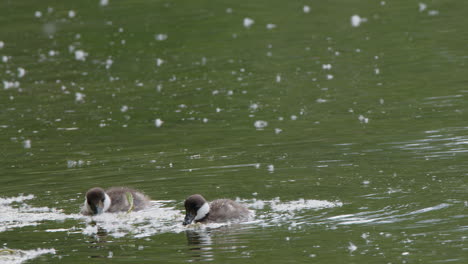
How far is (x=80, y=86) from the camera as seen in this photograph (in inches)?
942

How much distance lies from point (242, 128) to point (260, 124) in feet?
1.30

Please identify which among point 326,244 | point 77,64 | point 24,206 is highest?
point 77,64

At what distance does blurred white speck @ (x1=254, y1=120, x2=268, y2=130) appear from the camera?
18009 mm

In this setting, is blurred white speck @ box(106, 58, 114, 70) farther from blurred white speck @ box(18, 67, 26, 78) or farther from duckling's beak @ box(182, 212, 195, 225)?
duckling's beak @ box(182, 212, 195, 225)

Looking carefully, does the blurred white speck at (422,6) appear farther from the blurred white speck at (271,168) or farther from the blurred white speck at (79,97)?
the blurred white speck at (271,168)

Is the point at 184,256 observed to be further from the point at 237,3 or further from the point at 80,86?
the point at 237,3

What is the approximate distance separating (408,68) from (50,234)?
12.6 m

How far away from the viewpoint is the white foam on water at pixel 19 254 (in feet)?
35.0

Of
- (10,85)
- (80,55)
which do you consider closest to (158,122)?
(10,85)

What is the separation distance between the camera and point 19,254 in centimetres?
1088

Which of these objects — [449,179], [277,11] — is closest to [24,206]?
[449,179]

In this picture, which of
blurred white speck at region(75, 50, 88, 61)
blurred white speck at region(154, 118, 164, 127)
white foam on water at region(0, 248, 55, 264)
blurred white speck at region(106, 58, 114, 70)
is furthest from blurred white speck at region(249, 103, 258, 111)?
Answer: white foam on water at region(0, 248, 55, 264)

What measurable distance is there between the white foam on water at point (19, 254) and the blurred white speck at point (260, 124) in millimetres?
7492

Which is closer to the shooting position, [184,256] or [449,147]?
[184,256]
